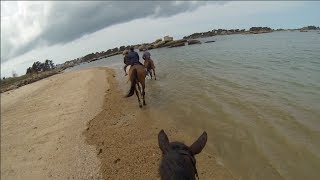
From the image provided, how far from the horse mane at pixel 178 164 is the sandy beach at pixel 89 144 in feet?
9.84

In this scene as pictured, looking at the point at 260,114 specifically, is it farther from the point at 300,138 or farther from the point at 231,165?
the point at 231,165

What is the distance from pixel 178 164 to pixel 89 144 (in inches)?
288

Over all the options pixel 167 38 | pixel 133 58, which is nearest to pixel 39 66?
pixel 167 38

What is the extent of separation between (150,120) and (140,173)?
3968mm

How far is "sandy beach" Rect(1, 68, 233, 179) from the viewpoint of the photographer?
7375mm

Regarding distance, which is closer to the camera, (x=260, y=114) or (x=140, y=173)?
(x=140, y=173)

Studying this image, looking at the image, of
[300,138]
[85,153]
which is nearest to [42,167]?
[85,153]

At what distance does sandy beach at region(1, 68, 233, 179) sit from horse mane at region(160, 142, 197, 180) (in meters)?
3.00

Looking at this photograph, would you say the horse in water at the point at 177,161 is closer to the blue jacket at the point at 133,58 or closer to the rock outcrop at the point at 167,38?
the blue jacket at the point at 133,58

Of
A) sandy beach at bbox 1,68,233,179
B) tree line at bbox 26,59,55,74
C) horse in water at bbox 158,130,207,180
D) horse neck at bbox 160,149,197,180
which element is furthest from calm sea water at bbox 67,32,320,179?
tree line at bbox 26,59,55,74

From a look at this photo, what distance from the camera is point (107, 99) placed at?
15789mm

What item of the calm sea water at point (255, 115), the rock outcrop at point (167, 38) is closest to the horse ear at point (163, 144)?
the calm sea water at point (255, 115)

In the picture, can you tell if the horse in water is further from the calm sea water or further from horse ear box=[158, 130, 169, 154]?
the calm sea water

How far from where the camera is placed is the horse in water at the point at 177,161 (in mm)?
2428
